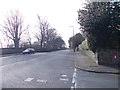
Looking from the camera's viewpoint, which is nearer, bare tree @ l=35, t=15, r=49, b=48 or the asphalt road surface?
the asphalt road surface

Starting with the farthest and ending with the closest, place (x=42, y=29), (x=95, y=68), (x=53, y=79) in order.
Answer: (x=42, y=29) < (x=95, y=68) < (x=53, y=79)

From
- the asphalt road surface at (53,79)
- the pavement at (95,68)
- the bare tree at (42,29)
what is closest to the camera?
the asphalt road surface at (53,79)

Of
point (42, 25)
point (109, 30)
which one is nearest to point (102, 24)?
point (109, 30)

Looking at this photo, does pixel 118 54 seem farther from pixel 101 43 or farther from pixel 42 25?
pixel 42 25

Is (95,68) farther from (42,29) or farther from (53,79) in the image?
(42,29)

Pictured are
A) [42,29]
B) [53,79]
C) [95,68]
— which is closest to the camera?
[53,79]

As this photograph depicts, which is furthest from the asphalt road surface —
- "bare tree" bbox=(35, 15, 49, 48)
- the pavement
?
"bare tree" bbox=(35, 15, 49, 48)

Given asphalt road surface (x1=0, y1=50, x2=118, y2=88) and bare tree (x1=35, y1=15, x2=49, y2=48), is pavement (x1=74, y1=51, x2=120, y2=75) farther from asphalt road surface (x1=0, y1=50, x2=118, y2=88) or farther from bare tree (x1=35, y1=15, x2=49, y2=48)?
bare tree (x1=35, y1=15, x2=49, y2=48)

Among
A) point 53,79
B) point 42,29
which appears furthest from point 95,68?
point 42,29

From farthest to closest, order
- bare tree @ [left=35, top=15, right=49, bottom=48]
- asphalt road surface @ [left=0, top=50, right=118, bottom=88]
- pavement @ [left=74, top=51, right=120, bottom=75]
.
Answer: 1. bare tree @ [left=35, top=15, right=49, bottom=48]
2. pavement @ [left=74, top=51, right=120, bottom=75]
3. asphalt road surface @ [left=0, top=50, right=118, bottom=88]

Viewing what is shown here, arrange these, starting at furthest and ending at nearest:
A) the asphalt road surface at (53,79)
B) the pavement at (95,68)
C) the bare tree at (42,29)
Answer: the bare tree at (42,29) → the pavement at (95,68) → the asphalt road surface at (53,79)

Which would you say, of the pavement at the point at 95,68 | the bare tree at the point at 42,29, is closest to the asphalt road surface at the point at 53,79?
the pavement at the point at 95,68

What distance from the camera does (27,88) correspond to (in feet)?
33.9

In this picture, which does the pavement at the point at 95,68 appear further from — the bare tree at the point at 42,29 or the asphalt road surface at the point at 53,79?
the bare tree at the point at 42,29
